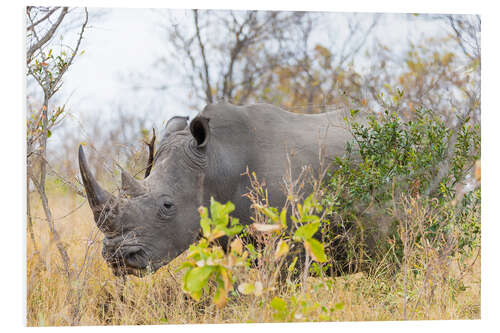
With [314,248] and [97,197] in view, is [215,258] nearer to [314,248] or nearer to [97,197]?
[314,248]

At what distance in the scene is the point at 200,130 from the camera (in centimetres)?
417

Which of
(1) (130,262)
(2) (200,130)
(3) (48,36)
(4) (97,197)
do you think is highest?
(3) (48,36)

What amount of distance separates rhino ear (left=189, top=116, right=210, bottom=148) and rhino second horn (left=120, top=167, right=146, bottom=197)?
20.2 inches

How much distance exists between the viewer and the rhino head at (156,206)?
3.69m

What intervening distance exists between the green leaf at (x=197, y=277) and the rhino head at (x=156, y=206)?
66cm

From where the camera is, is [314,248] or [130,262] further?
[130,262]

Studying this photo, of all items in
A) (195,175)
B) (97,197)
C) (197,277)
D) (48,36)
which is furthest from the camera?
(48,36)

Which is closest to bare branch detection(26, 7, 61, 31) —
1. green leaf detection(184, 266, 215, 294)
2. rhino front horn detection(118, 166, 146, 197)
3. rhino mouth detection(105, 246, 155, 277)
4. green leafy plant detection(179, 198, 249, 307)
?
rhino front horn detection(118, 166, 146, 197)

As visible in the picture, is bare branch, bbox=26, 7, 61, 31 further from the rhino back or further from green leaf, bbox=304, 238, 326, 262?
green leaf, bbox=304, 238, 326, 262

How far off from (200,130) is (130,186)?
0.63 meters

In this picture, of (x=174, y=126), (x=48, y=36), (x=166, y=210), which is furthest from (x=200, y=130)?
(x=48, y=36)

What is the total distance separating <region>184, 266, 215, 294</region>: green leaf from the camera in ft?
10.1
